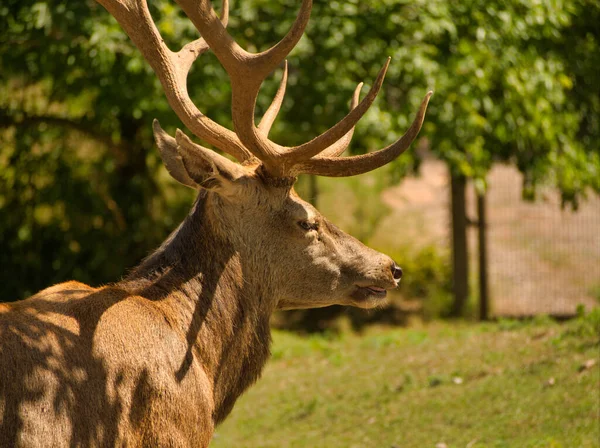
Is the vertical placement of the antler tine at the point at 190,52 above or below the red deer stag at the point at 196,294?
above

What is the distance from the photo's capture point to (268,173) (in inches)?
187

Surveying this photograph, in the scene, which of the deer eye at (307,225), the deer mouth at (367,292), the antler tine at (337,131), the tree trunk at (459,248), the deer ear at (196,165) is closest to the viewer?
the deer ear at (196,165)

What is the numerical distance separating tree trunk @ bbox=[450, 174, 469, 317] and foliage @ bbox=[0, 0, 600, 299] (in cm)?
87

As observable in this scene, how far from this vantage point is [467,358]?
8.26m

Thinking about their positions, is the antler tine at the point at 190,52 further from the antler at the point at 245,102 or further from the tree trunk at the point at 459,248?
the tree trunk at the point at 459,248

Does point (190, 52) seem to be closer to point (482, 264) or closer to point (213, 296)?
point (213, 296)

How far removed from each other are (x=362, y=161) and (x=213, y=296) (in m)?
1.13

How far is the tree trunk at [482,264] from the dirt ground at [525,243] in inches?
17.1

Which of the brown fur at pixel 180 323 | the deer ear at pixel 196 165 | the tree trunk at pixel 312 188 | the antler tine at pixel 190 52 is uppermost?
the antler tine at pixel 190 52

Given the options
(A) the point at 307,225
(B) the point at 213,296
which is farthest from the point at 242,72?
(B) the point at 213,296

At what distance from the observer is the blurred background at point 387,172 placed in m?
7.23

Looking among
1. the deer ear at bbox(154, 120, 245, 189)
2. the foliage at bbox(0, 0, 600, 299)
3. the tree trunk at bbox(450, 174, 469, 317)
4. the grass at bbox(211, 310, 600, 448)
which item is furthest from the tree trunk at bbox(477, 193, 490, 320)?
the deer ear at bbox(154, 120, 245, 189)

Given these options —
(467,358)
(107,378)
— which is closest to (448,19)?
(467,358)

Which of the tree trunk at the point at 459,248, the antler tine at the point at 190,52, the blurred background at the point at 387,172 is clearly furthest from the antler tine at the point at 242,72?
the tree trunk at the point at 459,248
